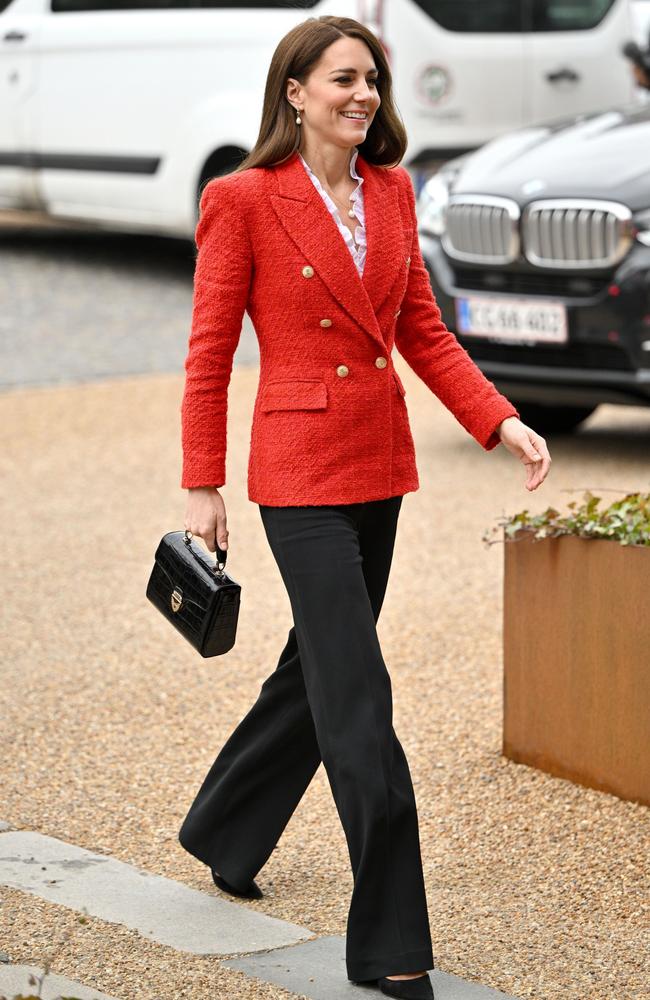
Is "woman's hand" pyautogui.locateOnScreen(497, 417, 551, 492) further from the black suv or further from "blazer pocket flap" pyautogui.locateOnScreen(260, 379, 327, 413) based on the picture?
the black suv

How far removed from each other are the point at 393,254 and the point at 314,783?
1591 mm

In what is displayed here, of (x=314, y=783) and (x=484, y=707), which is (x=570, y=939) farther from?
(x=484, y=707)

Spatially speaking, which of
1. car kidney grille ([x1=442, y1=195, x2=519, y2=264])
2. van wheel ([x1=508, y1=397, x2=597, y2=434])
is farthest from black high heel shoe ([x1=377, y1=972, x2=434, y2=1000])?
van wheel ([x1=508, y1=397, x2=597, y2=434])

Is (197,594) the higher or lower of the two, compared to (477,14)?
higher

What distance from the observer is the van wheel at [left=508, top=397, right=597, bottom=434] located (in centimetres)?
863

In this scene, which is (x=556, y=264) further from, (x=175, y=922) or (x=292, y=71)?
(x=175, y=922)

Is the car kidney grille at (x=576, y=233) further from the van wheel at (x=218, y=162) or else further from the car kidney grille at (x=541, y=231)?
the van wheel at (x=218, y=162)

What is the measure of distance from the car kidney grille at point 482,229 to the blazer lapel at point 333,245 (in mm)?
4413

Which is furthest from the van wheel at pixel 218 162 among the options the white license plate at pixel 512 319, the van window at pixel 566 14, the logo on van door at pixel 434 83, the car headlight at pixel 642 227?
the car headlight at pixel 642 227

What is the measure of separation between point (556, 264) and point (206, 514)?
4455 mm

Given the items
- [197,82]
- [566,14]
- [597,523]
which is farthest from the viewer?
[197,82]

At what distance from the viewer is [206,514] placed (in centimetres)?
340

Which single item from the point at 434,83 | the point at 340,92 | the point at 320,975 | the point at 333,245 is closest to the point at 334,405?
the point at 333,245

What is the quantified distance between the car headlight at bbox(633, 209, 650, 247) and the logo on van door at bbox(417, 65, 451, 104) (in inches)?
182
